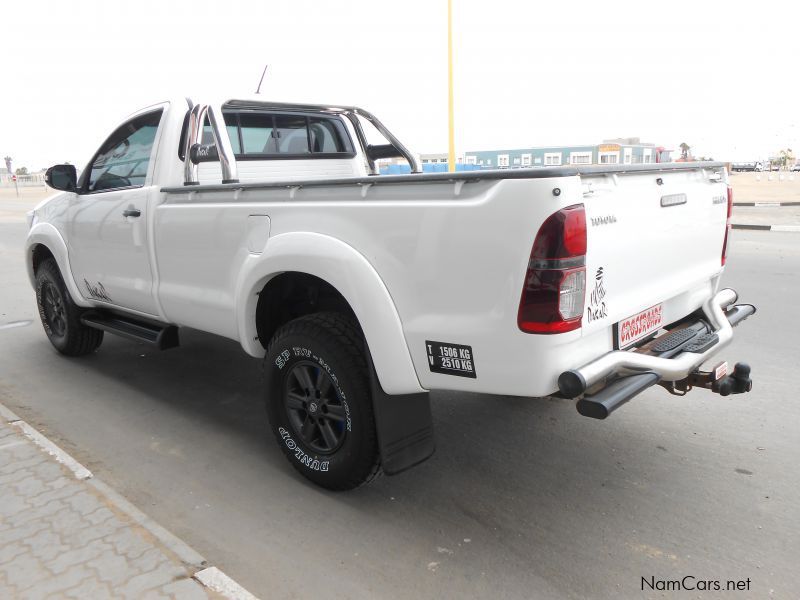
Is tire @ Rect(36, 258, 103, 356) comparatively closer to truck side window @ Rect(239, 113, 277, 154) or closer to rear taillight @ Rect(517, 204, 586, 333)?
truck side window @ Rect(239, 113, 277, 154)

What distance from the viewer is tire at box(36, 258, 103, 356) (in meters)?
5.40

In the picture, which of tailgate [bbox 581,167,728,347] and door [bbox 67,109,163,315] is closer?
tailgate [bbox 581,167,728,347]

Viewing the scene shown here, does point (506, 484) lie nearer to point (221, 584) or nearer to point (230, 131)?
point (221, 584)

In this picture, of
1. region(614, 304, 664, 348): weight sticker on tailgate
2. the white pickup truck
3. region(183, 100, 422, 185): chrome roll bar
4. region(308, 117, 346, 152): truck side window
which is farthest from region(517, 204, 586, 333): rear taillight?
region(308, 117, 346, 152): truck side window

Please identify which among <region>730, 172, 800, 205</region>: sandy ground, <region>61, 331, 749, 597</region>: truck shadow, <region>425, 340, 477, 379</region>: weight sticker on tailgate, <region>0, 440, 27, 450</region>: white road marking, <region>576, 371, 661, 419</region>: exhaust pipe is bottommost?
<region>730, 172, 800, 205</region>: sandy ground

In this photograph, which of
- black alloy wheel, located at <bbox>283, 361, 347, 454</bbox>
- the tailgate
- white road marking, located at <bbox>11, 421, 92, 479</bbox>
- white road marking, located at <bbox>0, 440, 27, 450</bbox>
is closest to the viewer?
the tailgate

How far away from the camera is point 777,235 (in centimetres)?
1328

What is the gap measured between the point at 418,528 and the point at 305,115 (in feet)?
11.0

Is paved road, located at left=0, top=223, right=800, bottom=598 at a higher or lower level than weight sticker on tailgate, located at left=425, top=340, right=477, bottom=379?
lower

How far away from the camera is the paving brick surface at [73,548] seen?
8.05 feet

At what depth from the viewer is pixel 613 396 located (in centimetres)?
245

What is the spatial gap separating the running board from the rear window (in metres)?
1.32

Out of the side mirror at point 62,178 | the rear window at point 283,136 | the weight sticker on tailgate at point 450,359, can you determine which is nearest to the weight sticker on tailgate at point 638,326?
the weight sticker on tailgate at point 450,359

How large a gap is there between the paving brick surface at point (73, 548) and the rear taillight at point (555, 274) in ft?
5.21
